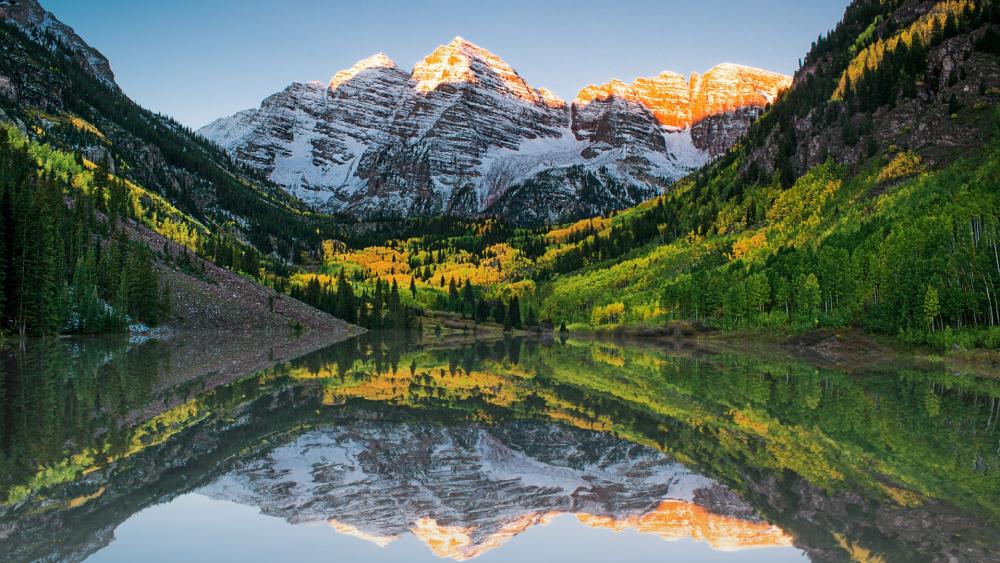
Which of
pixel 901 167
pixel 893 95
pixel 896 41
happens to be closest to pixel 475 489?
pixel 901 167

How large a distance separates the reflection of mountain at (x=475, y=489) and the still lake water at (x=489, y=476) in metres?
0.07

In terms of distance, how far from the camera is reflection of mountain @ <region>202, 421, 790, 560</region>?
12242mm

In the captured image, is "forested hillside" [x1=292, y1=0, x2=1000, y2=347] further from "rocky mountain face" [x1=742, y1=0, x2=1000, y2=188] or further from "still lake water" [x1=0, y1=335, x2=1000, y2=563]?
"still lake water" [x1=0, y1=335, x2=1000, y2=563]

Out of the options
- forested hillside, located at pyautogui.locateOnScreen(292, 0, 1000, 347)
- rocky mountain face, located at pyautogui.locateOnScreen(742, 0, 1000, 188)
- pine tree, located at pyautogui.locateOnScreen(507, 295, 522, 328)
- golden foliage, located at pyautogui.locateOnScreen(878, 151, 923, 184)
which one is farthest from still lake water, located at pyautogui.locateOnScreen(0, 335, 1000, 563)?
pine tree, located at pyautogui.locateOnScreen(507, 295, 522, 328)

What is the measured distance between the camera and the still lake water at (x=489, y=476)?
11.3 meters

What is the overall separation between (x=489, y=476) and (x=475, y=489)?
1.23m

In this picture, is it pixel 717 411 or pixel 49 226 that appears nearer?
pixel 717 411

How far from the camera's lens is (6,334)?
67812 millimetres

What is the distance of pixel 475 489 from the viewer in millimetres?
14719

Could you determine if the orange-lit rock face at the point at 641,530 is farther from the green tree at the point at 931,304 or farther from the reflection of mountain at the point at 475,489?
the green tree at the point at 931,304

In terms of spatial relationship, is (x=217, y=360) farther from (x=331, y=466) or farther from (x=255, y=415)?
(x=331, y=466)

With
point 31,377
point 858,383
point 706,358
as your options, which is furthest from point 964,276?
point 31,377

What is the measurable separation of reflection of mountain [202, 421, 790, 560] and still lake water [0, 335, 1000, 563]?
0.07 metres

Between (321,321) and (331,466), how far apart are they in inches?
4596
